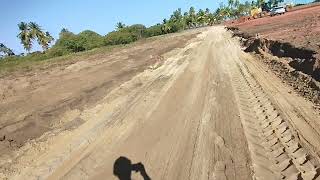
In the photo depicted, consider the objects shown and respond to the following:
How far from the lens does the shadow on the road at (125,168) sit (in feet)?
25.0

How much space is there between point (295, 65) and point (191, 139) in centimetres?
846

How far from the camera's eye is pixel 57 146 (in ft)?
32.8

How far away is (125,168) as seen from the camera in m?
8.09

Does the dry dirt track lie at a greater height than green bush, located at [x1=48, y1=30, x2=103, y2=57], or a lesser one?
greater

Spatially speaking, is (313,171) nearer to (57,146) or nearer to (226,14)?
→ (57,146)

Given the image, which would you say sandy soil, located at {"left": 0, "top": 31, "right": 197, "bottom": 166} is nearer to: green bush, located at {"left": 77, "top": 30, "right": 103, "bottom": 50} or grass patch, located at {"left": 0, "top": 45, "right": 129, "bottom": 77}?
grass patch, located at {"left": 0, "top": 45, "right": 129, "bottom": 77}

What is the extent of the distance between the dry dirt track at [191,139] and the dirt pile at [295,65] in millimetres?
899

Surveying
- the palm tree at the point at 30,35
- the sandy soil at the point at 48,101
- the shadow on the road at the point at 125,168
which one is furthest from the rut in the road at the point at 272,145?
the palm tree at the point at 30,35

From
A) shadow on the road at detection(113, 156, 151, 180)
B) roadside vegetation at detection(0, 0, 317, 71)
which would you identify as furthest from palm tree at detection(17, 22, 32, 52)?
shadow on the road at detection(113, 156, 151, 180)

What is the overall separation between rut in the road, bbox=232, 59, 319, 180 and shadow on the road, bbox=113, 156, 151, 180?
7.30 feet

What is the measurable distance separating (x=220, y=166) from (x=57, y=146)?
457 centimetres

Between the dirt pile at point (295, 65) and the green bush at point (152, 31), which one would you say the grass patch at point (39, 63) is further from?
the green bush at point (152, 31)

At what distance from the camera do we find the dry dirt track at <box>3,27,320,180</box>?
7.52 m

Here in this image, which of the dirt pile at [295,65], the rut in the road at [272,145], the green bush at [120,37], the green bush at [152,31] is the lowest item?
the green bush at [152,31]
